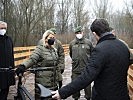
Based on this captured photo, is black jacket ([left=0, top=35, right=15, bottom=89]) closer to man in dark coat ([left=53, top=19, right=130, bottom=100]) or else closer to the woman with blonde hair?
the woman with blonde hair

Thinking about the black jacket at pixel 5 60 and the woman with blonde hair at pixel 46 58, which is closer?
the woman with blonde hair at pixel 46 58

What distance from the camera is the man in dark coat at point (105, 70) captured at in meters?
3.54

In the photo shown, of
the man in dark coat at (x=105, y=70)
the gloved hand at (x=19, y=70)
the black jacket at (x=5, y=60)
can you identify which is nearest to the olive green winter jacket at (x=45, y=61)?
the black jacket at (x=5, y=60)

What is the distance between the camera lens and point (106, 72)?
12.1 ft

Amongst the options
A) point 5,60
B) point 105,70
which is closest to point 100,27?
point 105,70

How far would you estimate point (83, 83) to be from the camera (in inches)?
139

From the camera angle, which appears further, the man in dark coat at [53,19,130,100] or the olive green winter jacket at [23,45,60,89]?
the olive green winter jacket at [23,45,60,89]

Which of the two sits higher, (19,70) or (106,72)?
(106,72)

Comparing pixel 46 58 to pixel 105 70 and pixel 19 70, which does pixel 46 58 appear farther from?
pixel 105 70

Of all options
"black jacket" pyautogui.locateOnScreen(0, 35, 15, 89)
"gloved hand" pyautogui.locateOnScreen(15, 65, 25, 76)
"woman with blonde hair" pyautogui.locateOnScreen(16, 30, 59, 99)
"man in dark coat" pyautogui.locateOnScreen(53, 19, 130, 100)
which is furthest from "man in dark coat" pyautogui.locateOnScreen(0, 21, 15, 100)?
"man in dark coat" pyautogui.locateOnScreen(53, 19, 130, 100)

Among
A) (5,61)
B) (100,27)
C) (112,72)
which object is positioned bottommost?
(5,61)

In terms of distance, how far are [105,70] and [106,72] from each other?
0.08 ft

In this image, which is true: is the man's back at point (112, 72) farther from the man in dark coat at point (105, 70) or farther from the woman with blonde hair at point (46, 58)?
the woman with blonde hair at point (46, 58)

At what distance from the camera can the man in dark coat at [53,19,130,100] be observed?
3.54 m
